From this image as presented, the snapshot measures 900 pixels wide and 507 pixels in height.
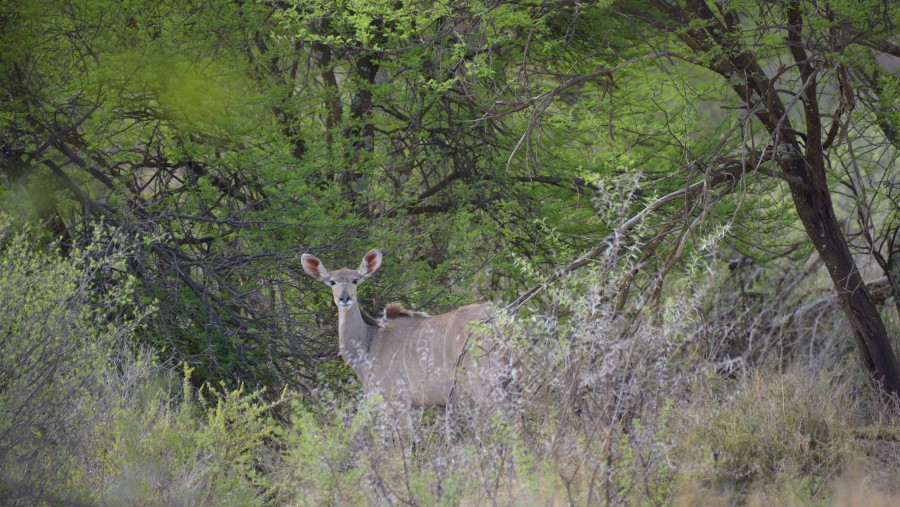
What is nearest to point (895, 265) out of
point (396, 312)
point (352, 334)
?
point (396, 312)

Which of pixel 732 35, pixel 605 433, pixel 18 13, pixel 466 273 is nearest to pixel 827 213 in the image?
pixel 732 35

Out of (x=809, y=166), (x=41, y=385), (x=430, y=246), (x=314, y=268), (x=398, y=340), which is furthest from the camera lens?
(x=430, y=246)

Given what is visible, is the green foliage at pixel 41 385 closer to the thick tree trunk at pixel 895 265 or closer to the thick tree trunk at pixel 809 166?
the thick tree trunk at pixel 809 166

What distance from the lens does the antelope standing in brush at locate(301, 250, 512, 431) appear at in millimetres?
8133

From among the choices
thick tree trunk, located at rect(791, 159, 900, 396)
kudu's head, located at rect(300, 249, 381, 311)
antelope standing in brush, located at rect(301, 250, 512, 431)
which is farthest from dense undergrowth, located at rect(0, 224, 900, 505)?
kudu's head, located at rect(300, 249, 381, 311)

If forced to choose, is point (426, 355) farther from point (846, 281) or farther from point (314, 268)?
point (846, 281)

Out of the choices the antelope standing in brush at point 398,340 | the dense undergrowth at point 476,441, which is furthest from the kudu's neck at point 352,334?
the dense undergrowth at point 476,441

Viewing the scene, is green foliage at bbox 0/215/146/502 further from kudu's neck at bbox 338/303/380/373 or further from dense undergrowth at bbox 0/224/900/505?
kudu's neck at bbox 338/303/380/373

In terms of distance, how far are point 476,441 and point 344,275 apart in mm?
3545

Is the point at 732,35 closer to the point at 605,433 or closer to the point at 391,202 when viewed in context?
the point at 605,433

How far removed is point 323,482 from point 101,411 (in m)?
1.96

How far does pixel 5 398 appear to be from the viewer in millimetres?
5605

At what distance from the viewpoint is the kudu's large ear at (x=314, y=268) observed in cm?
848

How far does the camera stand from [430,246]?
10.8 metres
